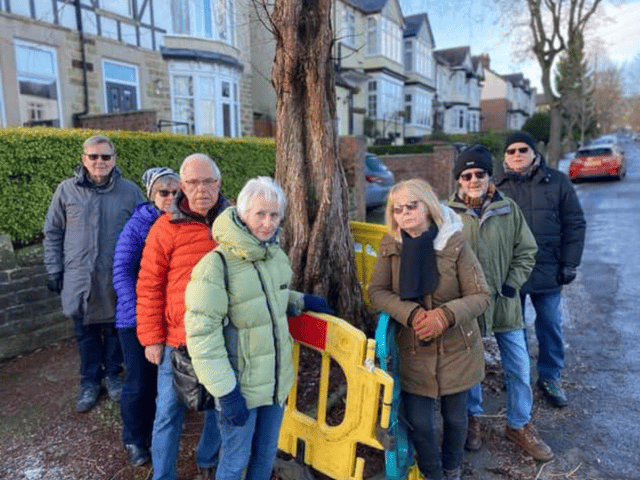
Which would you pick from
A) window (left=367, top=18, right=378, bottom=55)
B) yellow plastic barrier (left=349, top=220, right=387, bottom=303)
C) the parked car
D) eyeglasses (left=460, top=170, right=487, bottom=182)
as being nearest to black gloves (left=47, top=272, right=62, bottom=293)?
yellow plastic barrier (left=349, top=220, right=387, bottom=303)

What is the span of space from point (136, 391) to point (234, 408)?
1116 mm

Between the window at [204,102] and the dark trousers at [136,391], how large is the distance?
561 inches

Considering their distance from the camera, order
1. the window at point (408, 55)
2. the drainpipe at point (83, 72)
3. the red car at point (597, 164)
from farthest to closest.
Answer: the window at point (408, 55)
the red car at point (597, 164)
the drainpipe at point (83, 72)

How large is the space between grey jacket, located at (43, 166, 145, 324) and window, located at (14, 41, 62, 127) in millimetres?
9835

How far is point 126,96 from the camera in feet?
48.0

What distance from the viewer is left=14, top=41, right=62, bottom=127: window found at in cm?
1178

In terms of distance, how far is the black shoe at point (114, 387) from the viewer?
3875 millimetres

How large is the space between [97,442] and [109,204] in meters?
1.64

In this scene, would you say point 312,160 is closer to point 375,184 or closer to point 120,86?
point 375,184

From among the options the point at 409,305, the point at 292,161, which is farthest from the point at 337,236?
the point at 409,305

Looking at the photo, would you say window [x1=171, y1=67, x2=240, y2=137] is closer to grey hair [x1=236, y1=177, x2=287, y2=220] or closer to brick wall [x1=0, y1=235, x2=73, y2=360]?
brick wall [x1=0, y1=235, x2=73, y2=360]

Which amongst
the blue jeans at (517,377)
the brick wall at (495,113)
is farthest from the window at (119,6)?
the brick wall at (495,113)

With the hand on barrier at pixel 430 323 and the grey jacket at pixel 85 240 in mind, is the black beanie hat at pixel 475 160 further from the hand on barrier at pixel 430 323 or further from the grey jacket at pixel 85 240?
the grey jacket at pixel 85 240

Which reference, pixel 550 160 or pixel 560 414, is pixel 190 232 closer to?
pixel 560 414
